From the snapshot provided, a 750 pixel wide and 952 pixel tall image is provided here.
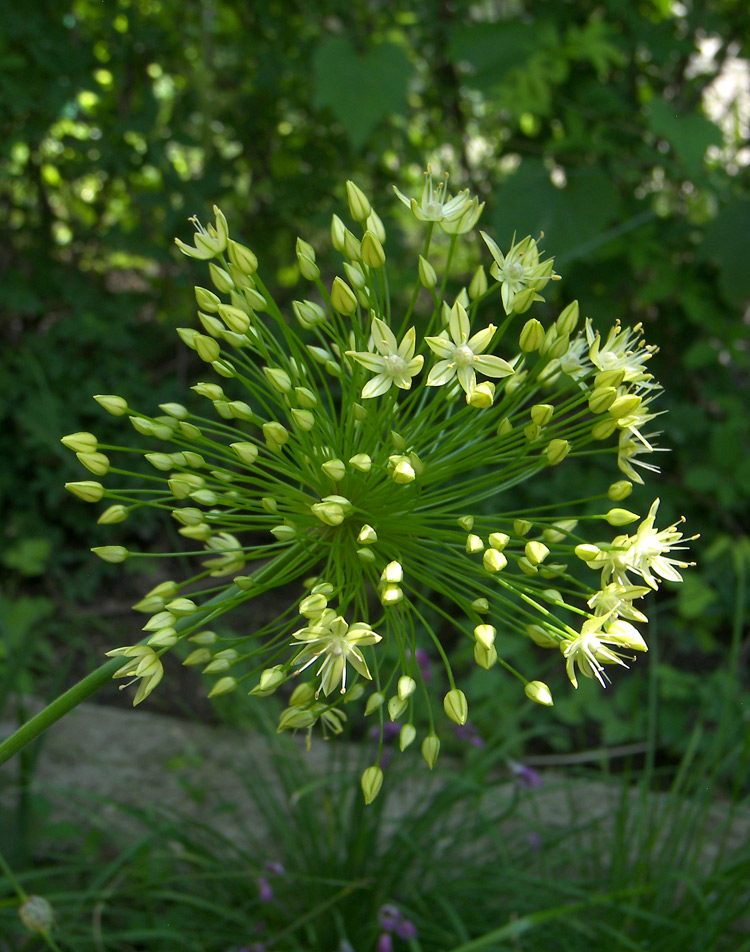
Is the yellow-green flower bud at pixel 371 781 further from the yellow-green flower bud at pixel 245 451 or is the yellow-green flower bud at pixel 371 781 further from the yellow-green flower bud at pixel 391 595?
the yellow-green flower bud at pixel 245 451

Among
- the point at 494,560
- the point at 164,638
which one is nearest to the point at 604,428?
the point at 494,560

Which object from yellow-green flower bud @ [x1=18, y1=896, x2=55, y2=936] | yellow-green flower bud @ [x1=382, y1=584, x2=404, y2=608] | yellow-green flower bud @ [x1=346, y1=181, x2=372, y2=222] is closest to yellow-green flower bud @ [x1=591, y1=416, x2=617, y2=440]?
yellow-green flower bud @ [x1=382, y1=584, x2=404, y2=608]

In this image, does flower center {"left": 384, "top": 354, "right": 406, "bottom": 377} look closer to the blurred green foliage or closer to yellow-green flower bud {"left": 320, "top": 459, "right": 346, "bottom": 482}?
yellow-green flower bud {"left": 320, "top": 459, "right": 346, "bottom": 482}

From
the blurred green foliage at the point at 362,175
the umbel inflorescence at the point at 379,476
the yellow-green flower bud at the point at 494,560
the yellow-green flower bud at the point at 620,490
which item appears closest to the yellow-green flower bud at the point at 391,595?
the umbel inflorescence at the point at 379,476

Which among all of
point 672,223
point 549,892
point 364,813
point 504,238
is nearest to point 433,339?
point 364,813

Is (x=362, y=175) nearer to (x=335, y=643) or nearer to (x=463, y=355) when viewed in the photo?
(x=463, y=355)

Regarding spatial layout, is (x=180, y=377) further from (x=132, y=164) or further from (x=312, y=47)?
(x=312, y=47)
